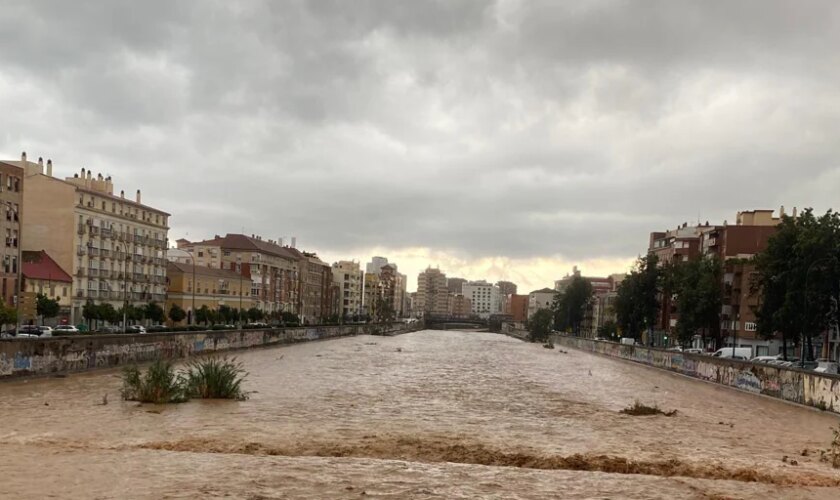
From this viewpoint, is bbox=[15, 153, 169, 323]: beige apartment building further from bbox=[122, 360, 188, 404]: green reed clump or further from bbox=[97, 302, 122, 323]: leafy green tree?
bbox=[122, 360, 188, 404]: green reed clump

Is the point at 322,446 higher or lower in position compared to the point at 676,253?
lower

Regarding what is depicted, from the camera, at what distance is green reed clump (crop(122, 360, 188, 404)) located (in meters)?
33.6

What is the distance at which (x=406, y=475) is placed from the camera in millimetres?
19234

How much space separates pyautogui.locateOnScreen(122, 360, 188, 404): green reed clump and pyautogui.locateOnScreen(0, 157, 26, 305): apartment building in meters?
55.9

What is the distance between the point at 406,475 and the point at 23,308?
34.7 m

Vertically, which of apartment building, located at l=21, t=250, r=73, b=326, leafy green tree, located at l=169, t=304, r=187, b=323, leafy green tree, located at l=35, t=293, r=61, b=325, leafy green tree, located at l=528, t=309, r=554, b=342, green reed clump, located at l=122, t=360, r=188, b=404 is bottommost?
leafy green tree, located at l=528, t=309, r=554, b=342

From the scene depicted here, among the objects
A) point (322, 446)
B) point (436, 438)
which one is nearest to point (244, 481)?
point (322, 446)

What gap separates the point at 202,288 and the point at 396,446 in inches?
4898

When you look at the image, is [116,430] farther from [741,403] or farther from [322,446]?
[741,403]

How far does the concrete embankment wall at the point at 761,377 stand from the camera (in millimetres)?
42375

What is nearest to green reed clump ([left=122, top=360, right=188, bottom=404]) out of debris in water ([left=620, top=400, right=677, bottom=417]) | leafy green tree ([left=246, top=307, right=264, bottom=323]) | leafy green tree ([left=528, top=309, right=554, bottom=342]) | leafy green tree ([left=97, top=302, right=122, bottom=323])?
debris in water ([left=620, top=400, right=677, bottom=417])

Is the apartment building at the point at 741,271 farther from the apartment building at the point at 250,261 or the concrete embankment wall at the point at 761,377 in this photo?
the apartment building at the point at 250,261

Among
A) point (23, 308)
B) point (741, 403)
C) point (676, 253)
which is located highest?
point (676, 253)

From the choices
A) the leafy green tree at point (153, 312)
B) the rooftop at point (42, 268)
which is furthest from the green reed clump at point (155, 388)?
the leafy green tree at point (153, 312)
